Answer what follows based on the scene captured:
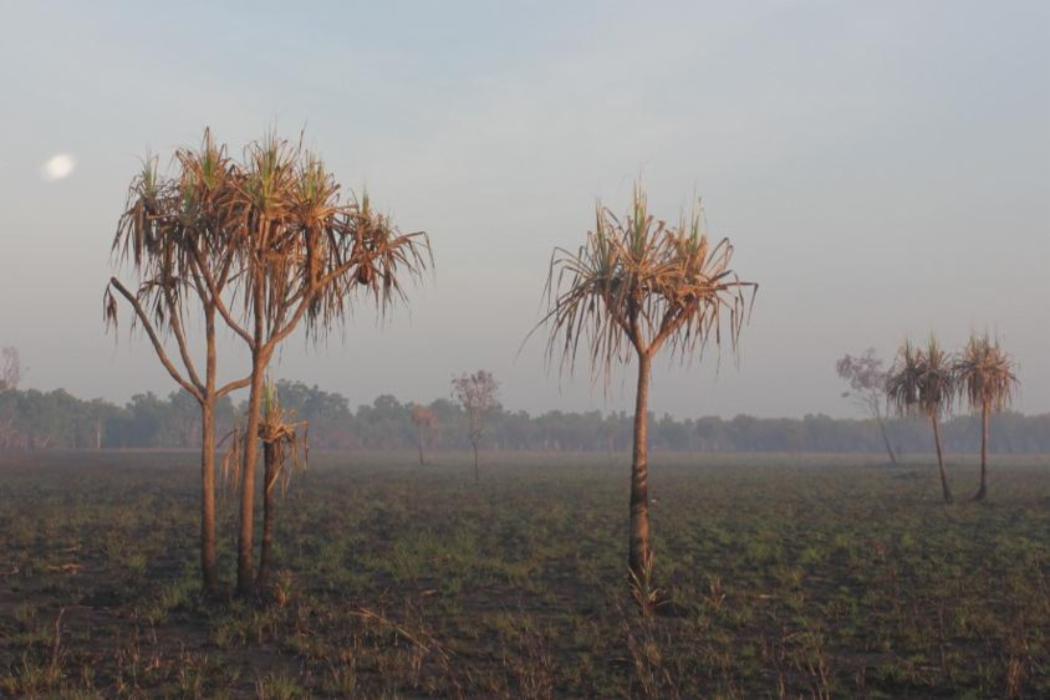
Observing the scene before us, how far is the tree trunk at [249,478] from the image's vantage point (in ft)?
38.1

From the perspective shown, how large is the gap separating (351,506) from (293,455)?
19496mm

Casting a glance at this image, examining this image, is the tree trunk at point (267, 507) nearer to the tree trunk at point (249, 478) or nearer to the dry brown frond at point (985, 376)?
the tree trunk at point (249, 478)

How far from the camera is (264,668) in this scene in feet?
30.0

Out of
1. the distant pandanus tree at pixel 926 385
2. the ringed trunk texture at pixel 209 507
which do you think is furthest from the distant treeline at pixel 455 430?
the ringed trunk texture at pixel 209 507

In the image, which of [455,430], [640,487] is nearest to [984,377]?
[640,487]

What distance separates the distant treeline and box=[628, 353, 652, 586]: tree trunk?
399 ft

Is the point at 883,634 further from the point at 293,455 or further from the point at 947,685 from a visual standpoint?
the point at 293,455

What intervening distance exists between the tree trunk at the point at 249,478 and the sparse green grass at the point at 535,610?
23.9 inches

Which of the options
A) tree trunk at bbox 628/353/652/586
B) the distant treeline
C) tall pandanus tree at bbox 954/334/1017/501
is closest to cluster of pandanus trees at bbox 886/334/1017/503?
tall pandanus tree at bbox 954/334/1017/501

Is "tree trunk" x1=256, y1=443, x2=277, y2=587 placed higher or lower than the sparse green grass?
higher

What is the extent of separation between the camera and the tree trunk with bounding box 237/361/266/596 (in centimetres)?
1160

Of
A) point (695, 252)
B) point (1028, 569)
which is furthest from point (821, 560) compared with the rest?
point (695, 252)

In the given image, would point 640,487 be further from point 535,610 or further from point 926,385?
point 926,385

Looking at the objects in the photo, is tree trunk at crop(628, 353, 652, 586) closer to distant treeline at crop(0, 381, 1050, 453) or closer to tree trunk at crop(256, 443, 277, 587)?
tree trunk at crop(256, 443, 277, 587)
